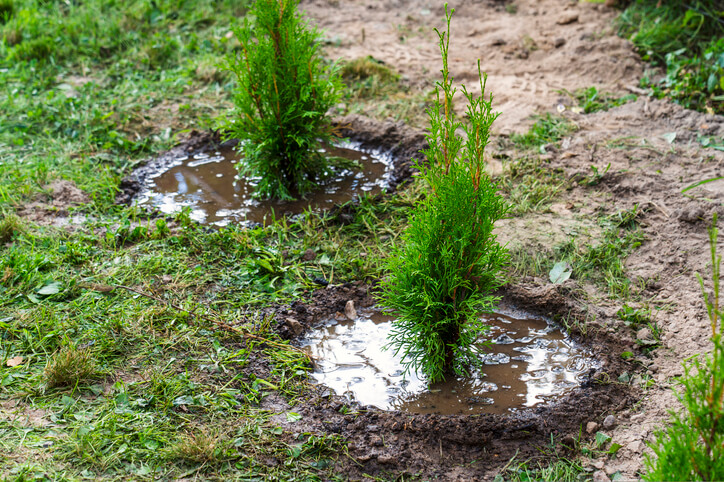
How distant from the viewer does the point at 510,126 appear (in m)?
6.16

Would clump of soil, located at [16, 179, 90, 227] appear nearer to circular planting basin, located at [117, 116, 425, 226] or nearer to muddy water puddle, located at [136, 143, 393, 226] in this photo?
circular planting basin, located at [117, 116, 425, 226]

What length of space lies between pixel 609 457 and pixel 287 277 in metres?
2.41

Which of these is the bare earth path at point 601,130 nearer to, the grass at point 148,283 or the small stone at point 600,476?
the small stone at point 600,476

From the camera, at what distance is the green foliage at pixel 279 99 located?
5.02 meters

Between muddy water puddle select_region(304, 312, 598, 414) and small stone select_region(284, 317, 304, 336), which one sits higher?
small stone select_region(284, 317, 304, 336)

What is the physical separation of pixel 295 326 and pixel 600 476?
6.46 ft

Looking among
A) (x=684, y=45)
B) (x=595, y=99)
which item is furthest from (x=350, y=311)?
(x=684, y=45)

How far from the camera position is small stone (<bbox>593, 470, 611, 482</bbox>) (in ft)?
9.60

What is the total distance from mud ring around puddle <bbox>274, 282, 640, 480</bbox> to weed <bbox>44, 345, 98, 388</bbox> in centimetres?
123

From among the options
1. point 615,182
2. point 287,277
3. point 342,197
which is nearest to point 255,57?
point 342,197

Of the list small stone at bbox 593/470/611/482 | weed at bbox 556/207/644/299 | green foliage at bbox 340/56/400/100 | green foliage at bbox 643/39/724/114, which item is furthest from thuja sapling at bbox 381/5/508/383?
green foliage at bbox 643/39/724/114

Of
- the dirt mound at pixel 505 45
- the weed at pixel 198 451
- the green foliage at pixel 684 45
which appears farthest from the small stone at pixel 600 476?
the green foliage at pixel 684 45

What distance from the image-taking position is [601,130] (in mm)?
5969

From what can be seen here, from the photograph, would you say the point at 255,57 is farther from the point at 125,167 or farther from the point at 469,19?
the point at 469,19
